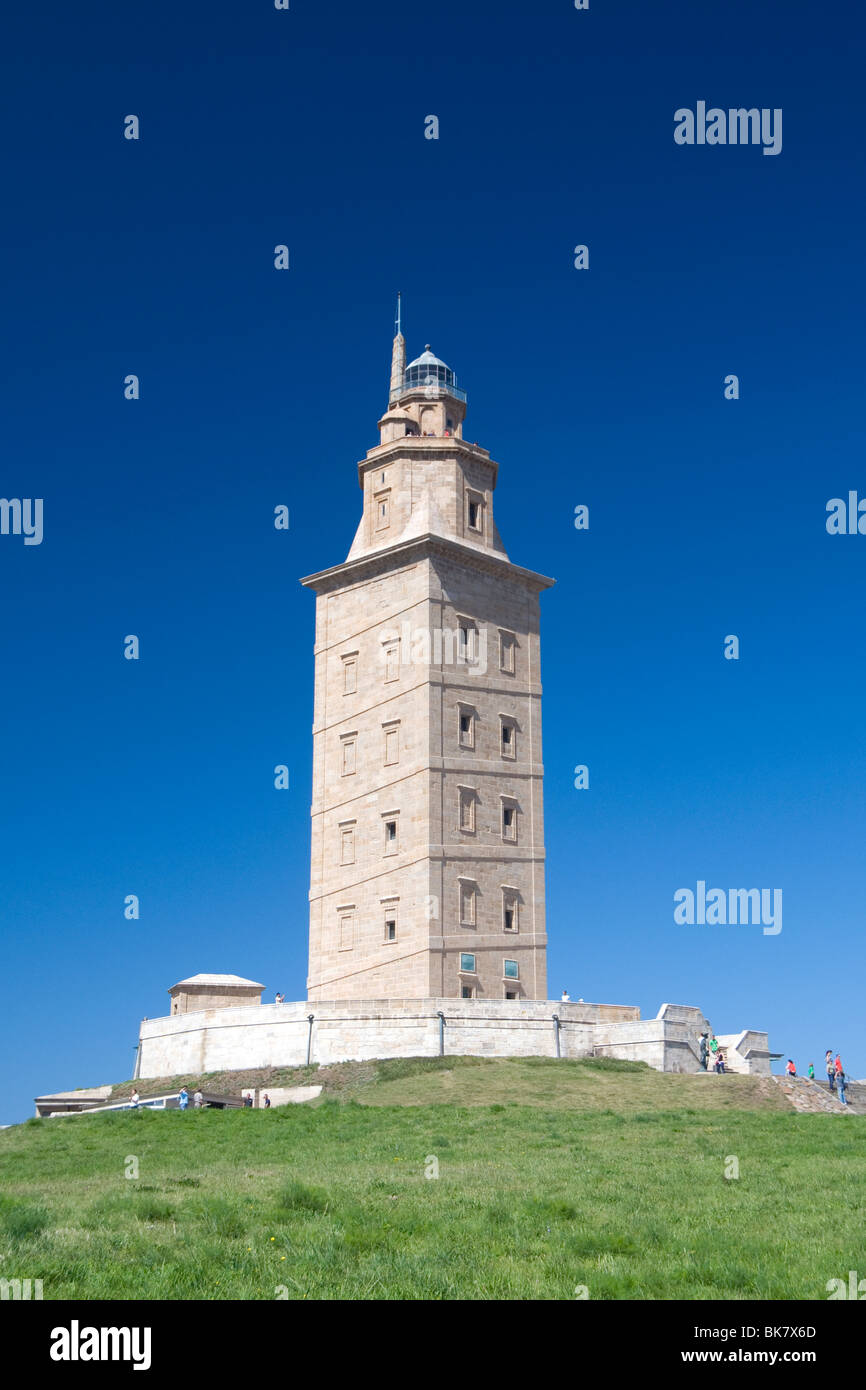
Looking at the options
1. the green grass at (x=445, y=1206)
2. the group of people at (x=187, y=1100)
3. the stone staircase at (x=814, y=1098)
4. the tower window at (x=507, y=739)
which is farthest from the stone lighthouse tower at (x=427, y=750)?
the green grass at (x=445, y=1206)

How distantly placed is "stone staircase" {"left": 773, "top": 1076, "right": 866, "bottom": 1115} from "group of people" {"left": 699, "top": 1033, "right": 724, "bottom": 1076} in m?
4.06

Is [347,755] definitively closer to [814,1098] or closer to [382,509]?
[382,509]

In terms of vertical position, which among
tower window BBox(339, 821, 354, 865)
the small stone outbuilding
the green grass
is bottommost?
the green grass

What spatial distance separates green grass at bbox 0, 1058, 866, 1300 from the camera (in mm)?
11383

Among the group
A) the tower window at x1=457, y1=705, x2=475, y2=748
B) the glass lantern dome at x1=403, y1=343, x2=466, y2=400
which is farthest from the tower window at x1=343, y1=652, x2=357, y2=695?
the glass lantern dome at x1=403, y1=343, x2=466, y2=400

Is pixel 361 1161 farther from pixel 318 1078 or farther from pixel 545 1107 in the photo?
pixel 318 1078

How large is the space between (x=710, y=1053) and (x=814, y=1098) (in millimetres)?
7590

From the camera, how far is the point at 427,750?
52531mm

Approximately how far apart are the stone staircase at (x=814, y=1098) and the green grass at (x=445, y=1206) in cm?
679

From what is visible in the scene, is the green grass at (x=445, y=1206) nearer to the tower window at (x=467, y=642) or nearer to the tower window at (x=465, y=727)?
the tower window at (x=465, y=727)

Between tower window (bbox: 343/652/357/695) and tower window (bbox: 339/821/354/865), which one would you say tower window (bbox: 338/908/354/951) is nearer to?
tower window (bbox: 339/821/354/865)
